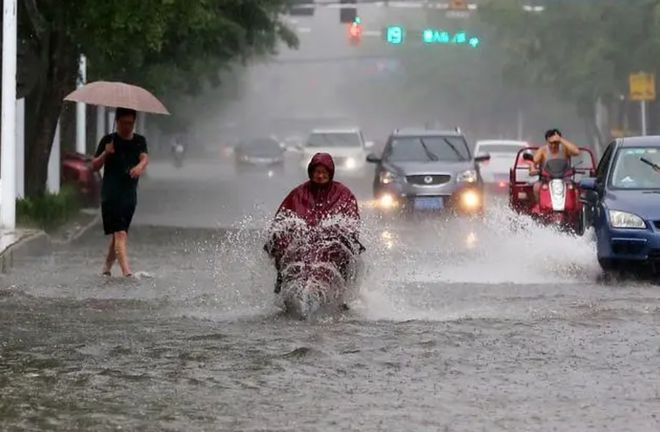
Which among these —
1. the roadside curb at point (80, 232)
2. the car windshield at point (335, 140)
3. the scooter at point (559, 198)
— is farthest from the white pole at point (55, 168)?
the car windshield at point (335, 140)

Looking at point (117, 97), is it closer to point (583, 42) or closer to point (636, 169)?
point (636, 169)

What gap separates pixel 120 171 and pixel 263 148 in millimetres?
50238

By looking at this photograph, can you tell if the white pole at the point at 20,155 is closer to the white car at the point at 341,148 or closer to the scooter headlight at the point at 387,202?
the scooter headlight at the point at 387,202

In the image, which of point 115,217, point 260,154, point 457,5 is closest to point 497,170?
point 457,5

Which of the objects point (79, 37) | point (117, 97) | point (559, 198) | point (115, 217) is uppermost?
point (79, 37)

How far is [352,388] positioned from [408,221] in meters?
19.3

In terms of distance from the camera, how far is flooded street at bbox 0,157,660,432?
Result: 8.66m

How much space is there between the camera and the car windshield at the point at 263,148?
66875 millimetres

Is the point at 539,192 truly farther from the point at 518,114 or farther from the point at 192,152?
the point at 192,152

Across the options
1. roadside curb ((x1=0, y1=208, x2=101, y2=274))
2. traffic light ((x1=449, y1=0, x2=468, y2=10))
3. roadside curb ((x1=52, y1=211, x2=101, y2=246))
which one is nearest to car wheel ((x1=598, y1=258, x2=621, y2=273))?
roadside curb ((x1=0, y1=208, x2=101, y2=274))

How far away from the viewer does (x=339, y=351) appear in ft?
36.2

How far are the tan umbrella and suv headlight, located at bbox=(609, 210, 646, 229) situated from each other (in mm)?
4652

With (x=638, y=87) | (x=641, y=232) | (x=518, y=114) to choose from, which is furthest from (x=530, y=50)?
(x=641, y=232)

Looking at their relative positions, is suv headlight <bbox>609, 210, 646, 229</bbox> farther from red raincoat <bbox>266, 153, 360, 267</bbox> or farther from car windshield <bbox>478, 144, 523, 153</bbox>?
car windshield <bbox>478, 144, 523, 153</bbox>
